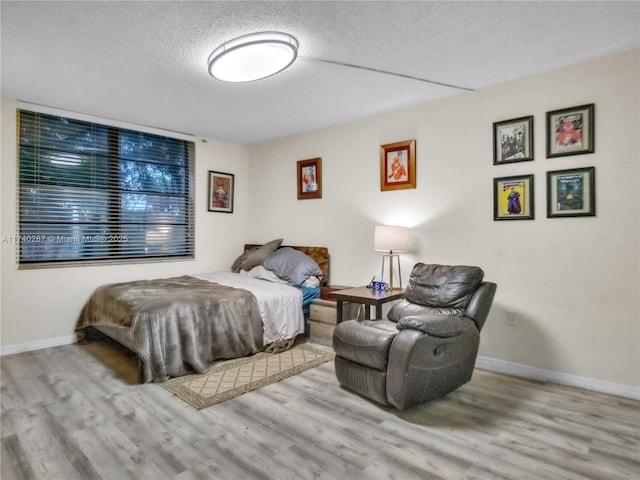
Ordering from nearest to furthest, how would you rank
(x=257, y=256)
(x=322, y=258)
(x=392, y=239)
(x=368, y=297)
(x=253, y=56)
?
1. (x=253, y=56)
2. (x=368, y=297)
3. (x=392, y=239)
4. (x=322, y=258)
5. (x=257, y=256)

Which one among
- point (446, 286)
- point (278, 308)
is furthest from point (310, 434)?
point (278, 308)

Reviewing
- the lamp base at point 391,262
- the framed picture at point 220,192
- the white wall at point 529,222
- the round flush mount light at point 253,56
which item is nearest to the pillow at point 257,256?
the framed picture at point 220,192

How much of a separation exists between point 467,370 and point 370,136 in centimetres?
253

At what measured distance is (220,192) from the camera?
521 centimetres

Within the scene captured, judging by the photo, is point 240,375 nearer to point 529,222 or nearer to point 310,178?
point 310,178

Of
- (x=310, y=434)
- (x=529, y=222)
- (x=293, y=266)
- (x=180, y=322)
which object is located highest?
(x=529, y=222)

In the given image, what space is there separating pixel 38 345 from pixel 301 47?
12.3 ft

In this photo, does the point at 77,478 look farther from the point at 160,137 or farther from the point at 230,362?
the point at 160,137

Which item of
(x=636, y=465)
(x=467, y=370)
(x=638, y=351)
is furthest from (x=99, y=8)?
(x=638, y=351)

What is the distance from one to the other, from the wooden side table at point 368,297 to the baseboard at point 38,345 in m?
2.84

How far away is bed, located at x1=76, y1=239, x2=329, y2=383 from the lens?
2.95 m

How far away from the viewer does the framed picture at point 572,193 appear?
2.76m

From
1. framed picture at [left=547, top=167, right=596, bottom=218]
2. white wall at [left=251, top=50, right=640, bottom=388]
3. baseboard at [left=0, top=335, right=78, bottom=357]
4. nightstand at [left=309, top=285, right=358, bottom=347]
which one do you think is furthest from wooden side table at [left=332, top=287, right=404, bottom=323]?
baseboard at [left=0, top=335, right=78, bottom=357]

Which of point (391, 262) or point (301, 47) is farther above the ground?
point (301, 47)
